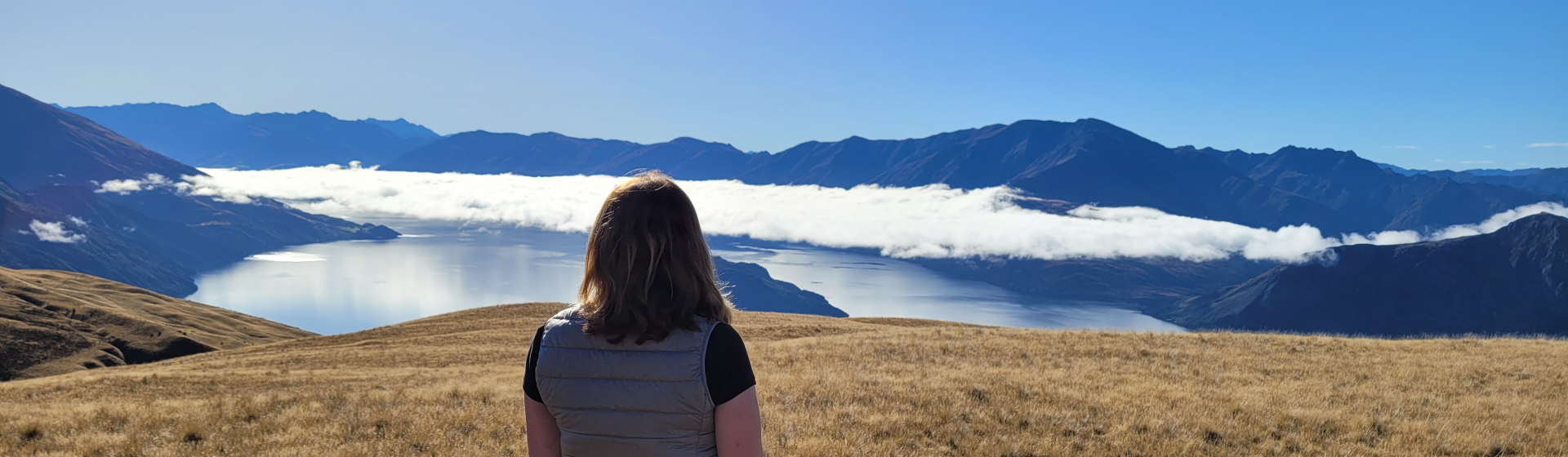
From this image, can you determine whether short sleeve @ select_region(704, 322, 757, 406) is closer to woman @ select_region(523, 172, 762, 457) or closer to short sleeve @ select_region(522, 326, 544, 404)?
woman @ select_region(523, 172, 762, 457)

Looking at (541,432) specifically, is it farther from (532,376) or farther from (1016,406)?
(1016,406)

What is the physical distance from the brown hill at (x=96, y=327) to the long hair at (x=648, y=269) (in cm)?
7603

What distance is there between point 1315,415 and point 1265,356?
762 cm

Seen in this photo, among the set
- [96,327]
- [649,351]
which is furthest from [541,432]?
[96,327]

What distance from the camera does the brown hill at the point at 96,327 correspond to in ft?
194

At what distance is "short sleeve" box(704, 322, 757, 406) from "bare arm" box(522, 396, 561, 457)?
0.84 metres

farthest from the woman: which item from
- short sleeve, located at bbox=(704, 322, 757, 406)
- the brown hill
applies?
the brown hill

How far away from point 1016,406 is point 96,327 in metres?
93.0

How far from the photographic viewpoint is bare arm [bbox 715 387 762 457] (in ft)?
8.73

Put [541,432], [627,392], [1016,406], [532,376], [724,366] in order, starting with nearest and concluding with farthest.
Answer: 1. [724,366]
2. [627,392]
3. [532,376]
4. [541,432]
5. [1016,406]

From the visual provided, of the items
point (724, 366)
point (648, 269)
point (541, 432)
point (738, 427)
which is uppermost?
point (648, 269)

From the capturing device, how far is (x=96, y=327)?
230 ft

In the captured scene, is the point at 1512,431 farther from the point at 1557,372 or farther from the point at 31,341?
the point at 31,341

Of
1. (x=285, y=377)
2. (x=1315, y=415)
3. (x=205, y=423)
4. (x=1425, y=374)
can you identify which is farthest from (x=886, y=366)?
(x=285, y=377)
